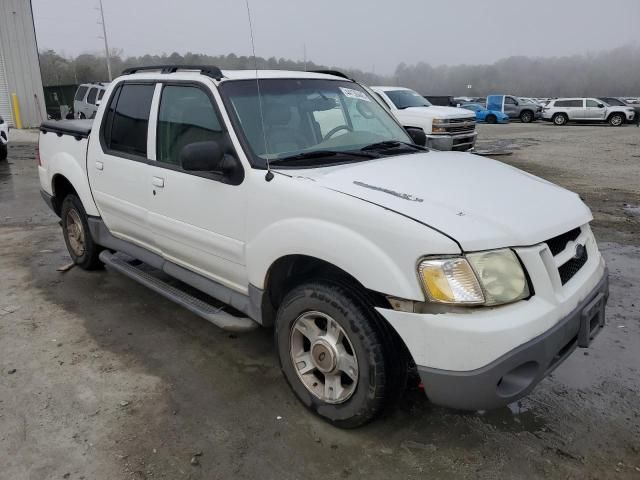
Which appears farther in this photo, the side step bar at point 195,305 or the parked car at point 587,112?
the parked car at point 587,112

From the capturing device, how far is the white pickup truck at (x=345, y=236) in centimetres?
228

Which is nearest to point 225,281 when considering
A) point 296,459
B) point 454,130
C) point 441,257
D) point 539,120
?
point 296,459

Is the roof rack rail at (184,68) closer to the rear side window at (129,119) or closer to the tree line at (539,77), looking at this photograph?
the rear side window at (129,119)

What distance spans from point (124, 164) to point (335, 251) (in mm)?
2273

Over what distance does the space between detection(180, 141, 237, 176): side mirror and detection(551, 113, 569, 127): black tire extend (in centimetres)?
3217

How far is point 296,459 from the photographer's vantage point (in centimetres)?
261

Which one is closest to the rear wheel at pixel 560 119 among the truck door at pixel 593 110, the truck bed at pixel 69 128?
the truck door at pixel 593 110

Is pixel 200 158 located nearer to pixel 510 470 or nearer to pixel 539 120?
pixel 510 470

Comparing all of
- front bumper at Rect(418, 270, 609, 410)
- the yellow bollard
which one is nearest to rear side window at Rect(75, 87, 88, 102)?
the yellow bollard

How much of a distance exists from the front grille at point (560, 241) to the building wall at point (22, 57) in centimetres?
2489

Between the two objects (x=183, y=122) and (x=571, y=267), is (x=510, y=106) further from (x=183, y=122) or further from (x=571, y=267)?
(x=571, y=267)

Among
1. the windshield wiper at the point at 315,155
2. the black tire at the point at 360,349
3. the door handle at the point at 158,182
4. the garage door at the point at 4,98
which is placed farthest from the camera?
the garage door at the point at 4,98

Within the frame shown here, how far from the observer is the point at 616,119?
1187 inches

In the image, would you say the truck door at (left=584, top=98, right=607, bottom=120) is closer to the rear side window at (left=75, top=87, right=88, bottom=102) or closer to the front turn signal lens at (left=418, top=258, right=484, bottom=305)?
the rear side window at (left=75, top=87, right=88, bottom=102)
